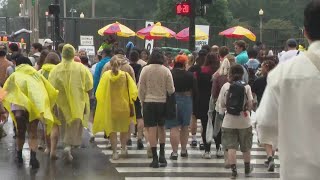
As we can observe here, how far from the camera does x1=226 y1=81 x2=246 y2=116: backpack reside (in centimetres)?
943

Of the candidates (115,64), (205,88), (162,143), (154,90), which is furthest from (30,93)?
(205,88)

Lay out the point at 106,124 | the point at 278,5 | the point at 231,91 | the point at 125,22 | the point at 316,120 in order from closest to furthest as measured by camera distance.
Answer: the point at 316,120, the point at 231,91, the point at 106,124, the point at 125,22, the point at 278,5

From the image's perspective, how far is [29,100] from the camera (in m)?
9.94

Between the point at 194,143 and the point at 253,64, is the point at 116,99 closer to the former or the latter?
the point at 194,143

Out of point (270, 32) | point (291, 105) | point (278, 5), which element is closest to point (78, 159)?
point (291, 105)

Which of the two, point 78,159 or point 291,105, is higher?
point 291,105

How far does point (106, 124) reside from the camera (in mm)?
11102

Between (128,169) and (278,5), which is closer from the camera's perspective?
(128,169)

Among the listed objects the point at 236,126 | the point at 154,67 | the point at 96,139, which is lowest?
the point at 96,139

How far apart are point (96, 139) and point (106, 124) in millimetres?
2785

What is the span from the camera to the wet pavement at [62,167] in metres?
9.62

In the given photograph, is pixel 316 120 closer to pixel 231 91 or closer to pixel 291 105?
pixel 291 105

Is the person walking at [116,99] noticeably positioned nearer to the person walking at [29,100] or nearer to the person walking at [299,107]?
the person walking at [29,100]

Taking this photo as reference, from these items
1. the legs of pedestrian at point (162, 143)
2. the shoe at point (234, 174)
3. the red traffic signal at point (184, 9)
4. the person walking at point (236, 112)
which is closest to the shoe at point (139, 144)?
the legs of pedestrian at point (162, 143)
